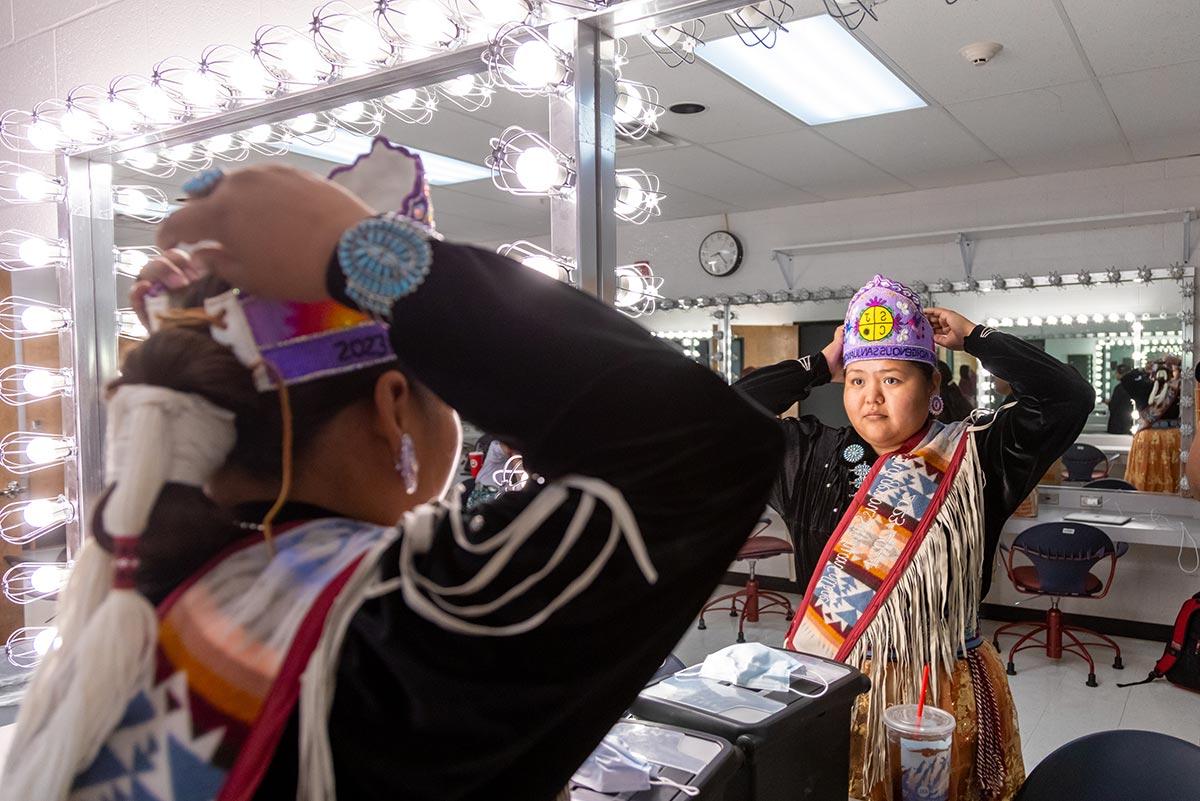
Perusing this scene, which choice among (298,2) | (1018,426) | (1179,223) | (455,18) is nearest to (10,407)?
(298,2)

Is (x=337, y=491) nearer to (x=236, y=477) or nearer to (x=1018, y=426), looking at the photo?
(x=236, y=477)

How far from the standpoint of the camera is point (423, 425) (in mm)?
521

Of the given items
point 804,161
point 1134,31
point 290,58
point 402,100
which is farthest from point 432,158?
point 804,161

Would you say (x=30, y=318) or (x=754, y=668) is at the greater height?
(x=30, y=318)

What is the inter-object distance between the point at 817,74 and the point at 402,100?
52.0 inches

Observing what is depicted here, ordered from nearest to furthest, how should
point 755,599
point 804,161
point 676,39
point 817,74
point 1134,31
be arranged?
point 676,39
point 1134,31
point 817,74
point 804,161
point 755,599

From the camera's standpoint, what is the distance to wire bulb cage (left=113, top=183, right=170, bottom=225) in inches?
74.9

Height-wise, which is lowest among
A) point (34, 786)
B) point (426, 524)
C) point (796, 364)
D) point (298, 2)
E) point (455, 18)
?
point (34, 786)

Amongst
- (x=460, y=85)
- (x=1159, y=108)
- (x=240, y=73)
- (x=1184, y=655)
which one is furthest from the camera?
(x=1184, y=655)

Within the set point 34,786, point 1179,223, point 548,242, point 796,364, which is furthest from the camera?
point 1179,223

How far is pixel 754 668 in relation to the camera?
99 centimetres

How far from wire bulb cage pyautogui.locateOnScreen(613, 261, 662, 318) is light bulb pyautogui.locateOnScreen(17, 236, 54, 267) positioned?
4.67 ft

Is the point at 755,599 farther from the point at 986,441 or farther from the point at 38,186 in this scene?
the point at 38,186

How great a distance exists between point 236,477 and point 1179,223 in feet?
12.1
